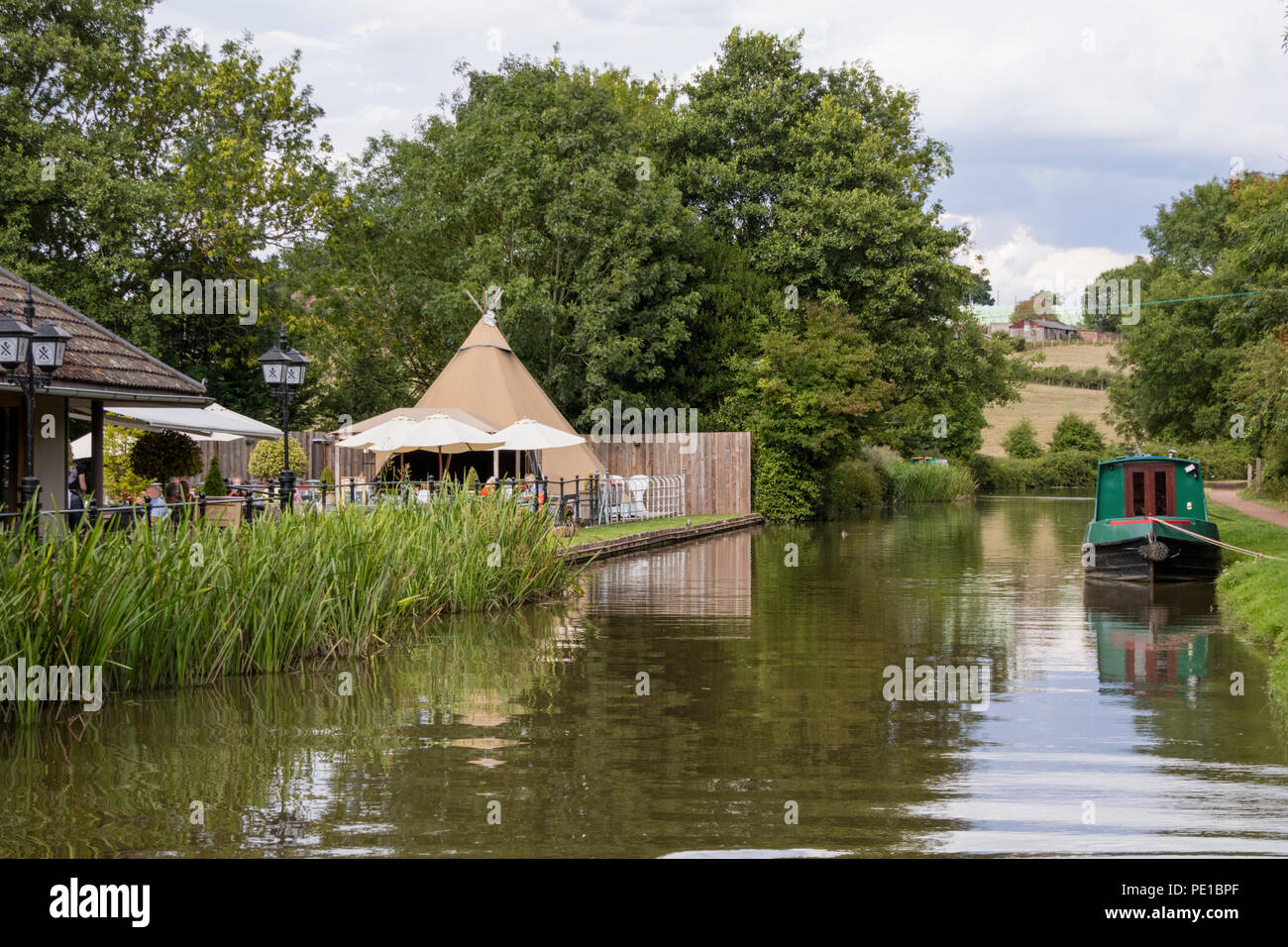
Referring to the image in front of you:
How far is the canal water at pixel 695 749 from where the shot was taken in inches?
249

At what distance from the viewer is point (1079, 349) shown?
370ft

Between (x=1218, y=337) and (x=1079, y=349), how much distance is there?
210 ft

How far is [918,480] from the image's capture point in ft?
169

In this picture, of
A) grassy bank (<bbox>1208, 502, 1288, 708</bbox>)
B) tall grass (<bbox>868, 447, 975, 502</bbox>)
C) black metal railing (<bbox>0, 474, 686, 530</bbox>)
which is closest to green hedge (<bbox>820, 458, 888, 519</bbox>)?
tall grass (<bbox>868, 447, 975, 502</bbox>)

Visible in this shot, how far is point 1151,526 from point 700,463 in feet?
55.9

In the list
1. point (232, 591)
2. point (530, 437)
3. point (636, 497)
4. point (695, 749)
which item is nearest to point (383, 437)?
point (530, 437)

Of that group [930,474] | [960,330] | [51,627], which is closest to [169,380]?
[51,627]

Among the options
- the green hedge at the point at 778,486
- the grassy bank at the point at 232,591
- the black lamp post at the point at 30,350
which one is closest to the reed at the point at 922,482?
the green hedge at the point at 778,486

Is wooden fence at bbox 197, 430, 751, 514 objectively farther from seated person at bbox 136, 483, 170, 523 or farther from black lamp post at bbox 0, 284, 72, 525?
black lamp post at bbox 0, 284, 72, 525

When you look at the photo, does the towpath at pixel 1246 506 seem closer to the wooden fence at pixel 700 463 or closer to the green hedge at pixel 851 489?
the green hedge at pixel 851 489

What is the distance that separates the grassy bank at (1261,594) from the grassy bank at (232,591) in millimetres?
8200

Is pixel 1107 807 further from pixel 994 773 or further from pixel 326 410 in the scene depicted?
pixel 326 410

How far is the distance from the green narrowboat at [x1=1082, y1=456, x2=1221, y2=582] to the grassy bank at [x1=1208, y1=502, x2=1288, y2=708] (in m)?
0.62

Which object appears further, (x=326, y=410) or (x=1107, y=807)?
(x=326, y=410)
